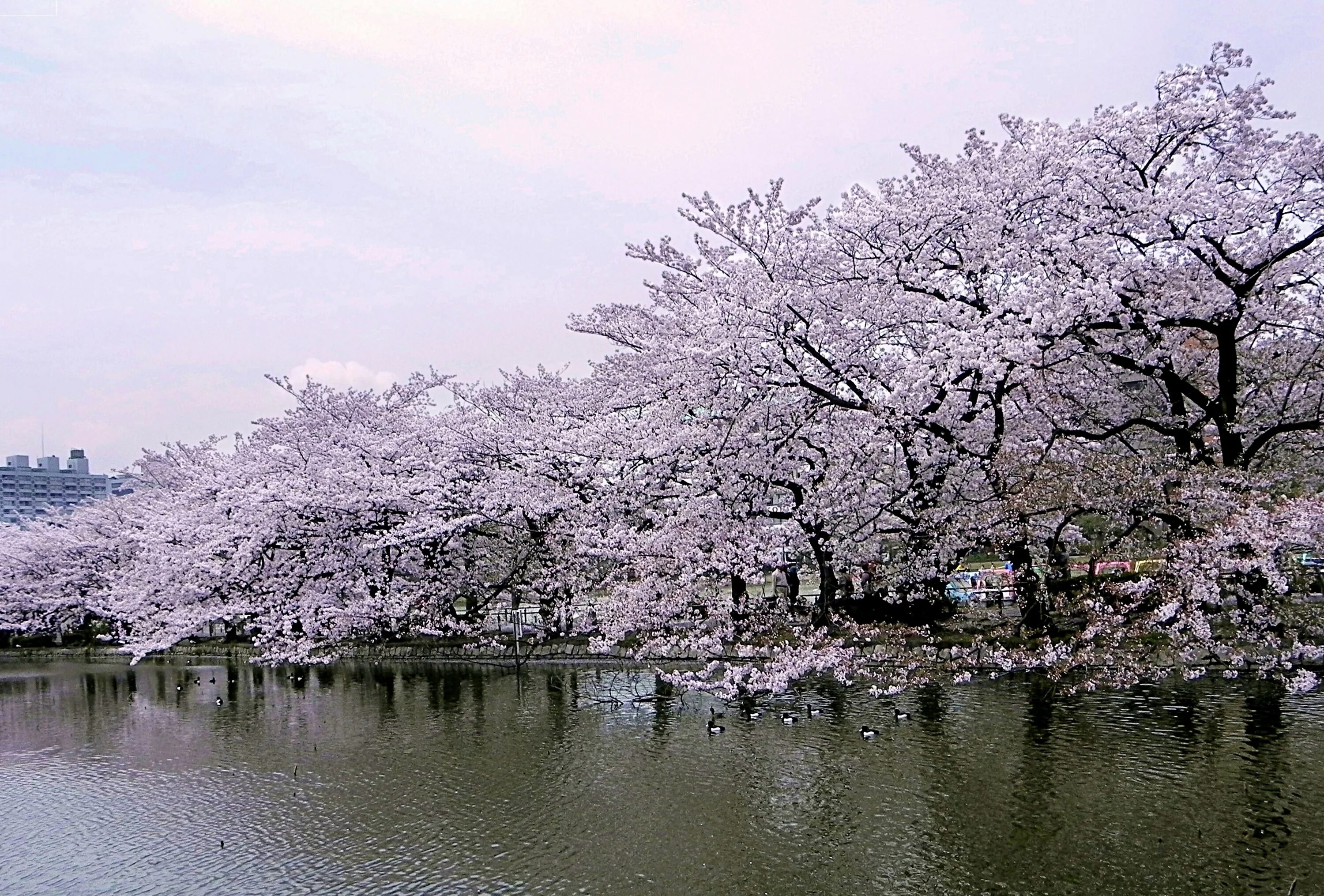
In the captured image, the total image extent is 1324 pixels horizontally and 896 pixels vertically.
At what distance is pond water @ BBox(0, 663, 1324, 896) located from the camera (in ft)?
24.3

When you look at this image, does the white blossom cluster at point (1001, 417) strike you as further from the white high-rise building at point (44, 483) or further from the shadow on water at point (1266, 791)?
the white high-rise building at point (44, 483)

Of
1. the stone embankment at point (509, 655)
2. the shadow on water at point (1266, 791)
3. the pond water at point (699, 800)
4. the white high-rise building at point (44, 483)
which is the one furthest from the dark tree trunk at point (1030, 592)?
the white high-rise building at point (44, 483)

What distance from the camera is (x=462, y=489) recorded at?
20.1m

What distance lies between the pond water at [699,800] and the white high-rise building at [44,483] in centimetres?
10241

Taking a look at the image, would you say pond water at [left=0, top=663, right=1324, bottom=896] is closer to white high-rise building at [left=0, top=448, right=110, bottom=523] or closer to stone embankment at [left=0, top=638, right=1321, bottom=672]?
stone embankment at [left=0, top=638, right=1321, bottom=672]

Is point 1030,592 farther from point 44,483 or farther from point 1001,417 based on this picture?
point 44,483

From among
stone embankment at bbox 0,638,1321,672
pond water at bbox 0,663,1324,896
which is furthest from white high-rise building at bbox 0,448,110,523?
pond water at bbox 0,663,1324,896

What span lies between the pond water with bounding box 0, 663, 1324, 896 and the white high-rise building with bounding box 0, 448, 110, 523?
10241 cm

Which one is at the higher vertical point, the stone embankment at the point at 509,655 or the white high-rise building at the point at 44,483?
the white high-rise building at the point at 44,483

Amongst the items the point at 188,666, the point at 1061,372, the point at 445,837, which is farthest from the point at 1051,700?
the point at 188,666

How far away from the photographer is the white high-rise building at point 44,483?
4119 inches

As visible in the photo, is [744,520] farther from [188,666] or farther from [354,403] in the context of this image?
[188,666]

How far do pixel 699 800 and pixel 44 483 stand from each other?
407ft

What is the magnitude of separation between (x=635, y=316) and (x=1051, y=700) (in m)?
10.6
